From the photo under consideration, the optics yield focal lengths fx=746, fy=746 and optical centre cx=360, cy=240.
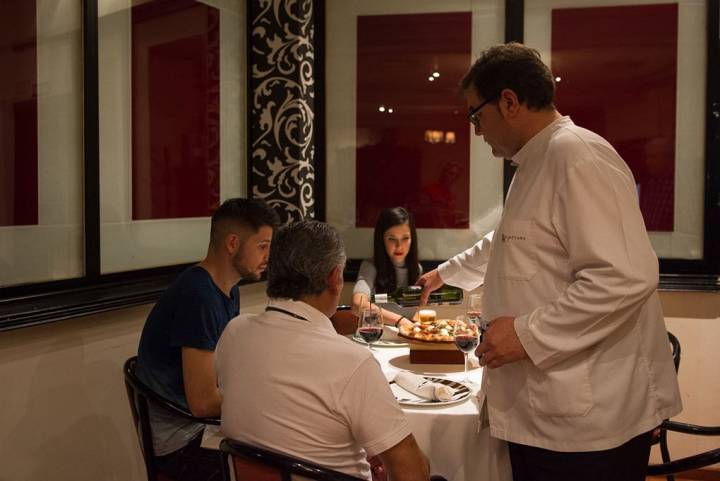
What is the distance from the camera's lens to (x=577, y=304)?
156 centimetres

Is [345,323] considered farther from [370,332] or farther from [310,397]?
[310,397]

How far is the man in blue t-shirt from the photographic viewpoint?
2098mm

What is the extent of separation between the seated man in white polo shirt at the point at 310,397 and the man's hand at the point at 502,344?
0.91 ft

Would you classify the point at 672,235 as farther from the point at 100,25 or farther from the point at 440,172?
the point at 100,25

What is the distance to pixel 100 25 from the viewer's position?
2891mm

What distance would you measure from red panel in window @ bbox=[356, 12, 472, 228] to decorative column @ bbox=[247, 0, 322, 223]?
403mm

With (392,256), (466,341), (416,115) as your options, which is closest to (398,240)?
(392,256)

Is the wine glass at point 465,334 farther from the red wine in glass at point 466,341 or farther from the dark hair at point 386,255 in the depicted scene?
the dark hair at point 386,255

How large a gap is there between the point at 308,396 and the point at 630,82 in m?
3.25

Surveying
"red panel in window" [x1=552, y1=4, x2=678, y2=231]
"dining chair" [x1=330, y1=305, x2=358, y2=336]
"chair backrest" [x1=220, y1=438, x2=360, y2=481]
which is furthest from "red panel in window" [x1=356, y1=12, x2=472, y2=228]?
"chair backrest" [x1=220, y1=438, x2=360, y2=481]

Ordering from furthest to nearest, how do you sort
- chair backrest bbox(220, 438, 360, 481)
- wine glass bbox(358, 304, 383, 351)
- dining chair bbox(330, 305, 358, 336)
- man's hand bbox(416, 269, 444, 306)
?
dining chair bbox(330, 305, 358, 336), man's hand bbox(416, 269, 444, 306), wine glass bbox(358, 304, 383, 351), chair backrest bbox(220, 438, 360, 481)

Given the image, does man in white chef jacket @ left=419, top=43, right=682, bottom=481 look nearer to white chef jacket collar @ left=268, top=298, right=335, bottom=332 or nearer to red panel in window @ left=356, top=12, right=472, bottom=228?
white chef jacket collar @ left=268, top=298, right=335, bottom=332

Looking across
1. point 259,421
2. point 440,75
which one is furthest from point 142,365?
point 440,75

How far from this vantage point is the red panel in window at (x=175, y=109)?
317 centimetres
